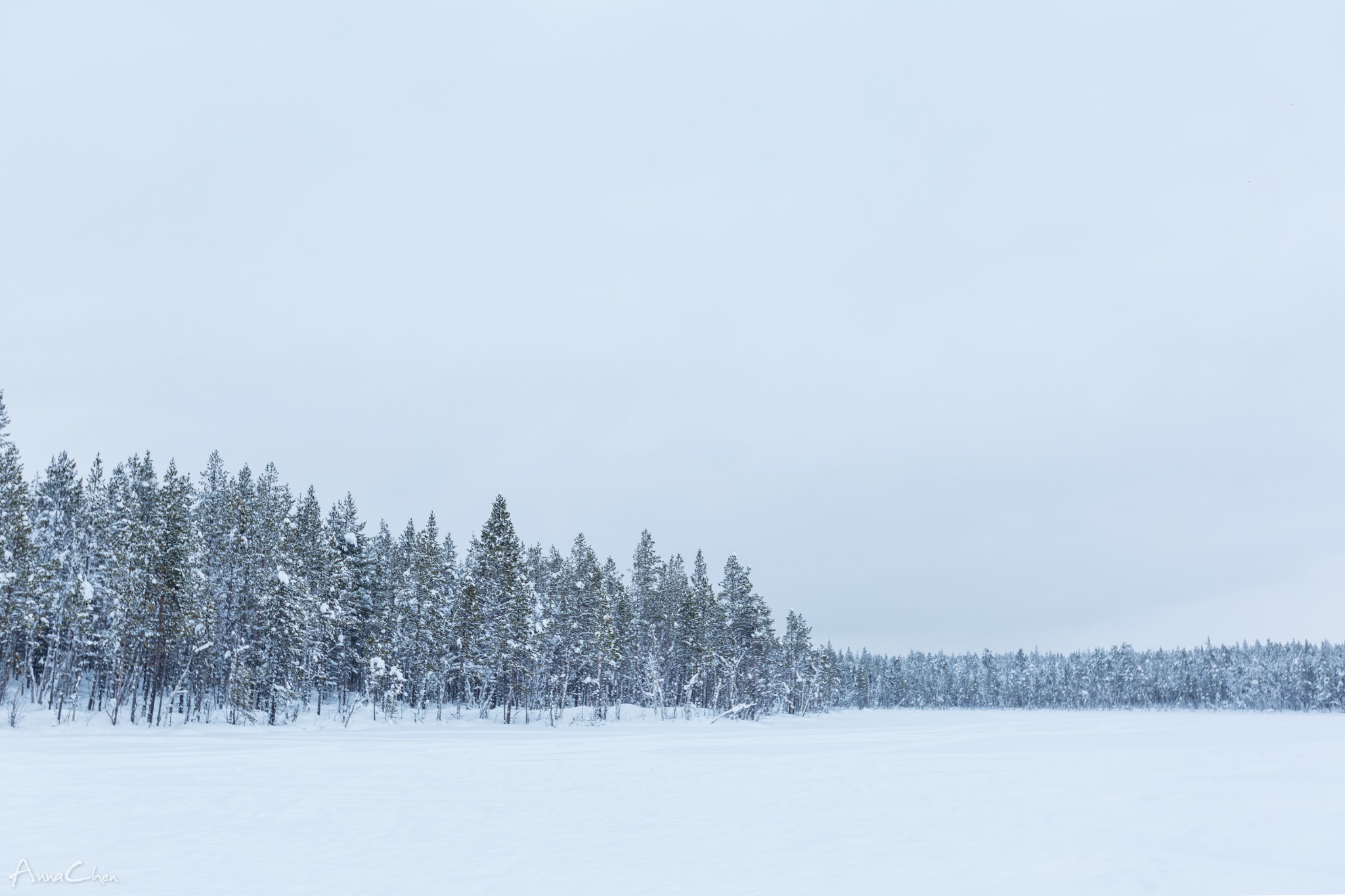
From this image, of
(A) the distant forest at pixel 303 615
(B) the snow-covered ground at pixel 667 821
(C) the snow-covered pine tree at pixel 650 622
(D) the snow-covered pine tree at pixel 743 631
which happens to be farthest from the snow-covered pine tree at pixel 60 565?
(D) the snow-covered pine tree at pixel 743 631

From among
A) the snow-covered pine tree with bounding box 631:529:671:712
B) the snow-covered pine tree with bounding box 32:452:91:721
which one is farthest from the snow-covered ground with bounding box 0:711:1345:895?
the snow-covered pine tree with bounding box 631:529:671:712

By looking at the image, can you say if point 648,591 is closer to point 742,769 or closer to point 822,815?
point 742,769

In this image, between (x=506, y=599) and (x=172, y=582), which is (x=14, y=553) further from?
(x=506, y=599)

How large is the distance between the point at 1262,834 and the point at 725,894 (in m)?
11.5

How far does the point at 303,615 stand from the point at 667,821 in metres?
48.1

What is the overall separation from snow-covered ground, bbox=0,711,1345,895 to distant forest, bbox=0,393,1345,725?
19.5 meters

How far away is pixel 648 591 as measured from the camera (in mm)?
92750

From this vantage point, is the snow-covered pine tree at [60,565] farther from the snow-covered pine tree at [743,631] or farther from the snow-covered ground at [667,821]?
the snow-covered pine tree at [743,631]

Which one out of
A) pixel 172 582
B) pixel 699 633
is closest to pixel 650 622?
pixel 699 633

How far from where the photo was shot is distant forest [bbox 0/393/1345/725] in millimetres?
53031

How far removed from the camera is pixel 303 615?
2290 inches

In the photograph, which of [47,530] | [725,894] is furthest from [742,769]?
[47,530]

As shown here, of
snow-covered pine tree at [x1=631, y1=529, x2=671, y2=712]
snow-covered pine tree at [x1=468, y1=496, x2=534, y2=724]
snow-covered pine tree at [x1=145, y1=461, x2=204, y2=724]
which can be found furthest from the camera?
snow-covered pine tree at [x1=631, y1=529, x2=671, y2=712]

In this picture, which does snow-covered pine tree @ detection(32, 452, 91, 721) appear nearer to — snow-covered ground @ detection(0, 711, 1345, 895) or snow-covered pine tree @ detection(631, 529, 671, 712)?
snow-covered ground @ detection(0, 711, 1345, 895)
